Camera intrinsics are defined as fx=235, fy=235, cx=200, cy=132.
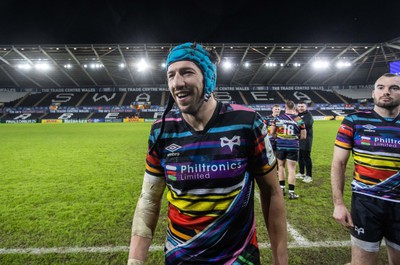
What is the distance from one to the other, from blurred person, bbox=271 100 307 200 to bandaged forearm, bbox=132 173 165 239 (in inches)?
176

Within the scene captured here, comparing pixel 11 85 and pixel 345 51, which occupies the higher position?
pixel 345 51

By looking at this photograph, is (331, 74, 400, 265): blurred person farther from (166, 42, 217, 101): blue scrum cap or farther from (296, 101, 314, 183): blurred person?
(296, 101, 314, 183): blurred person

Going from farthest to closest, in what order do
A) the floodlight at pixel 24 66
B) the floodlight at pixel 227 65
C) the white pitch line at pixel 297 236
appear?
1. the floodlight at pixel 227 65
2. the floodlight at pixel 24 66
3. the white pitch line at pixel 297 236

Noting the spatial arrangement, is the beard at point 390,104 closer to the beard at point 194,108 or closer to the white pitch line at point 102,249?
the beard at point 194,108

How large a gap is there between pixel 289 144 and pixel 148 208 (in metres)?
4.66

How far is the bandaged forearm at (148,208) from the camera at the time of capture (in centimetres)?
155

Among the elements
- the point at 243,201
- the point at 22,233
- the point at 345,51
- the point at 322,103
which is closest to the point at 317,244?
the point at 243,201

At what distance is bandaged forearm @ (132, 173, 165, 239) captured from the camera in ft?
5.08

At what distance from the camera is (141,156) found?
10336 mm

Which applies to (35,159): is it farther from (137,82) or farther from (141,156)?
(137,82)

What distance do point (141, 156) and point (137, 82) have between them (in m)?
38.9

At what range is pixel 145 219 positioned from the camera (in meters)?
1.57

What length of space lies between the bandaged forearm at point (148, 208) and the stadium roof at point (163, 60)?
108 ft

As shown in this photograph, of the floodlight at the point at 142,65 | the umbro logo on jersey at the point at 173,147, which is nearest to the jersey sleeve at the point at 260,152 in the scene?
the umbro logo on jersey at the point at 173,147
